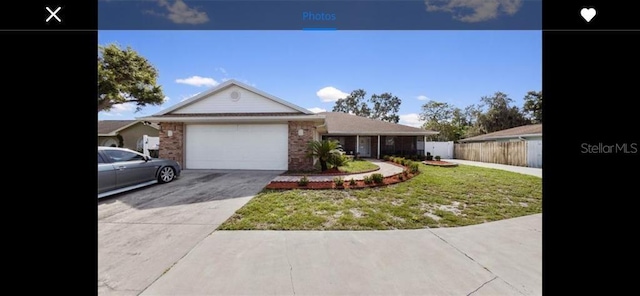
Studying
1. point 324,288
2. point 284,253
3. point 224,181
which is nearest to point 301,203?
point 284,253

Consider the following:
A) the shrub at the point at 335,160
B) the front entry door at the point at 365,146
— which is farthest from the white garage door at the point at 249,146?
the front entry door at the point at 365,146

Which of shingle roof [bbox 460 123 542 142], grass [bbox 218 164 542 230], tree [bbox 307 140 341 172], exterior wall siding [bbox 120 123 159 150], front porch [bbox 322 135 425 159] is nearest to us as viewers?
grass [bbox 218 164 542 230]

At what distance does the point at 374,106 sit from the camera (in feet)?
117

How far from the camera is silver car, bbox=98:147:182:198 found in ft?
16.4

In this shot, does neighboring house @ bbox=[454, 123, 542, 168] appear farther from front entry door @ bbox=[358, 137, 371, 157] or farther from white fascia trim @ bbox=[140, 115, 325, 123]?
white fascia trim @ bbox=[140, 115, 325, 123]

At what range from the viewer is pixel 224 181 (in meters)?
7.40

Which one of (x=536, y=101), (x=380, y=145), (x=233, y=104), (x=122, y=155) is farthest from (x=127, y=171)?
(x=380, y=145)

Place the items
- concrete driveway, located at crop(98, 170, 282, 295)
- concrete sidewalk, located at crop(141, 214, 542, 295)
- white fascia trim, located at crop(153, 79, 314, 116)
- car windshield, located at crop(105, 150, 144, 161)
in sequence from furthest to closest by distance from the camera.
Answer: white fascia trim, located at crop(153, 79, 314, 116) → car windshield, located at crop(105, 150, 144, 161) → concrete driveway, located at crop(98, 170, 282, 295) → concrete sidewalk, located at crop(141, 214, 542, 295)

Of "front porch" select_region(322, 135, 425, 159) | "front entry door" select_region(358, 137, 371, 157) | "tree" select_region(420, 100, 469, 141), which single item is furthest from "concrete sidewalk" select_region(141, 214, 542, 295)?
"tree" select_region(420, 100, 469, 141)

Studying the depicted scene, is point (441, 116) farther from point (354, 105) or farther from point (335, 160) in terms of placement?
point (335, 160)
